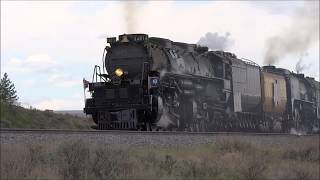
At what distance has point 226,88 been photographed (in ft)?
Result: 89.9

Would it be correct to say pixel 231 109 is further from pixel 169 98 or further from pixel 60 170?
pixel 60 170

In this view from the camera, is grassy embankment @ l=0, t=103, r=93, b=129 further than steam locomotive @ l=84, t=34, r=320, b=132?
Yes

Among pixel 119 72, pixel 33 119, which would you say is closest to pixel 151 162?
pixel 119 72

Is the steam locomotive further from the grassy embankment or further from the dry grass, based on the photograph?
the grassy embankment

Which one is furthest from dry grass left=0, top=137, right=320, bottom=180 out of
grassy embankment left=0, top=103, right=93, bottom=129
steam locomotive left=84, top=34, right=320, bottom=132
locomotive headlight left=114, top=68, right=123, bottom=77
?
grassy embankment left=0, top=103, right=93, bottom=129

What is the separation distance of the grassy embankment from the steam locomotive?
7.05m

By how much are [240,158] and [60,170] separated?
24.3ft

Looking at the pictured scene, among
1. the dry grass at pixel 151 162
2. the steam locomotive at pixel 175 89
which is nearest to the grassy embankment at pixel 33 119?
the steam locomotive at pixel 175 89

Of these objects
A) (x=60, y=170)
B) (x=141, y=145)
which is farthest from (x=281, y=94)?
(x=60, y=170)

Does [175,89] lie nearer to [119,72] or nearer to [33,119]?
[119,72]

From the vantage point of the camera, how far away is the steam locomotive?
71.2ft

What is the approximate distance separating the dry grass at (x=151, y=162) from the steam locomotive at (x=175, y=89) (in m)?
3.09

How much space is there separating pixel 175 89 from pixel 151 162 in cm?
807

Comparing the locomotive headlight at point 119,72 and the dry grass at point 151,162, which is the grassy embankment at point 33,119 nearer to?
the locomotive headlight at point 119,72
